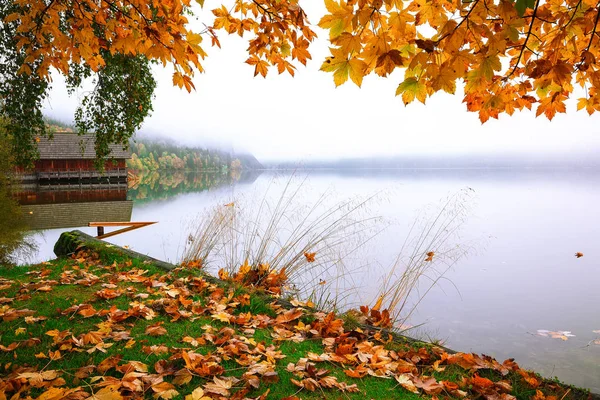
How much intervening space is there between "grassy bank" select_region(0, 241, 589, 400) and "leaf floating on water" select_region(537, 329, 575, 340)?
293cm

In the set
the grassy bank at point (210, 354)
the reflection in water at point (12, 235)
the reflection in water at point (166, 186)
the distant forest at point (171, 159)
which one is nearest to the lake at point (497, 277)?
the reflection in water at point (12, 235)

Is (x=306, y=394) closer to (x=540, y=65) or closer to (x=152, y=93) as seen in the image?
(x=540, y=65)

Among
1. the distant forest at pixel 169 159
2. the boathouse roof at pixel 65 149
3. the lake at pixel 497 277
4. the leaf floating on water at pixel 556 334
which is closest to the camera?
the lake at pixel 497 277

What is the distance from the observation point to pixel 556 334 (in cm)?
482

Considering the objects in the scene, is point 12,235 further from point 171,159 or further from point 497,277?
point 171,159

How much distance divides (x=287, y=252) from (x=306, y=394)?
97.2 inches

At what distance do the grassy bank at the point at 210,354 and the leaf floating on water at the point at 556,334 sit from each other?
2.93 m

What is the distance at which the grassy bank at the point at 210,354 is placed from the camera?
1.91 metres

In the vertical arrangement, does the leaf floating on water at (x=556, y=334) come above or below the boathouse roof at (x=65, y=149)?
below

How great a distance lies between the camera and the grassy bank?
191 cm

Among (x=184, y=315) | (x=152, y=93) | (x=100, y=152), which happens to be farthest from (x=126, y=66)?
(x=184, y=315)

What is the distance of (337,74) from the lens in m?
1.51

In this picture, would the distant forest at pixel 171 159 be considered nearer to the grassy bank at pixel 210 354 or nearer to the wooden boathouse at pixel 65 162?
the wooden boathouse at pixel 65 162

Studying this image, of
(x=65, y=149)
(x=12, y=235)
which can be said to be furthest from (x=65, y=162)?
(x=12, y=235)
